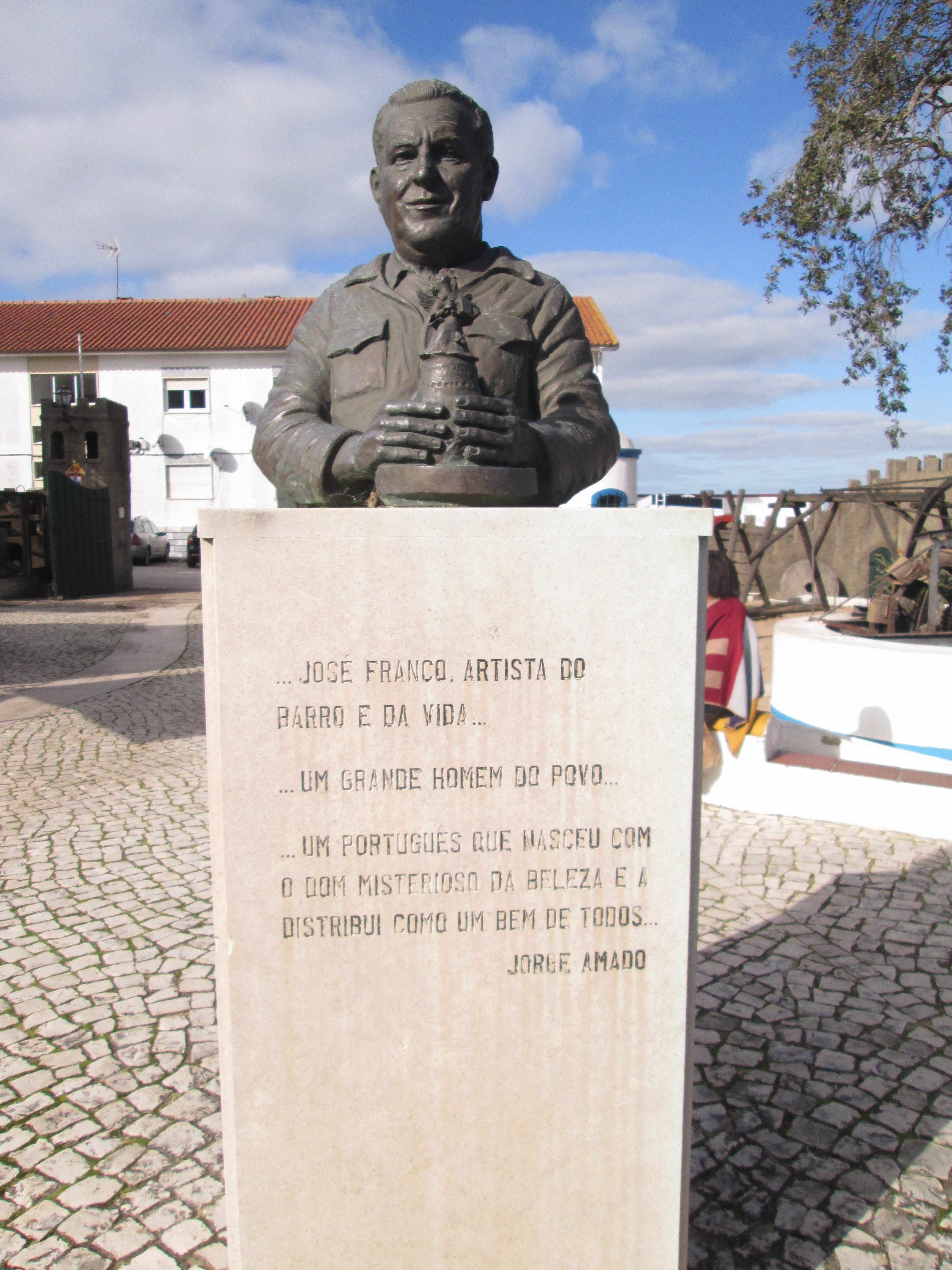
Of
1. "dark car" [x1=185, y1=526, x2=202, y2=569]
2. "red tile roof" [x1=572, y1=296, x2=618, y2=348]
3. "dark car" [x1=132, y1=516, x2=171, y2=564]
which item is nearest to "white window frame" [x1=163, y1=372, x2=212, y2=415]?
"dark car" [x1=132, y1=516, x2=171, y2=564]

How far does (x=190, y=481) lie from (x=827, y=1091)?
33.4 metres

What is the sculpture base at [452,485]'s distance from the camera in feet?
6.79

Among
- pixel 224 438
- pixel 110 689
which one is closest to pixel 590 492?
pixel 110 689

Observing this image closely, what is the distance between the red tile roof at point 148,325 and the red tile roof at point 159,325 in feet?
0.12

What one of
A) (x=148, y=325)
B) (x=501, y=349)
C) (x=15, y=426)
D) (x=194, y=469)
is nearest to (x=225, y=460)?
(x=194, y=469)

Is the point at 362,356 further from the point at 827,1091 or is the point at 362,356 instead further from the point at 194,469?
the point at 194,469

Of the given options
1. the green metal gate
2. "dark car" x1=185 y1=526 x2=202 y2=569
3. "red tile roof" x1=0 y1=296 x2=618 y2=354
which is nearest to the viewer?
the green metal gate

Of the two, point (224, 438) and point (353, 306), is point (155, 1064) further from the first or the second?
point (224, 438)

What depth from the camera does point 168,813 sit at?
600cm

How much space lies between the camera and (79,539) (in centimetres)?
1923

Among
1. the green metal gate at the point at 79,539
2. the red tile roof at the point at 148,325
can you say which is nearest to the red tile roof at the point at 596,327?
the red tile roof at the point at 148,325

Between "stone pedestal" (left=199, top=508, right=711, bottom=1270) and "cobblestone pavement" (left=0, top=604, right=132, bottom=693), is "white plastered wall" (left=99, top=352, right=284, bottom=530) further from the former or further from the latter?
"stone pedestal" (left=199, top=508, right=711, bottom=1270)

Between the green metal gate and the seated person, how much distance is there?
52.4 ft

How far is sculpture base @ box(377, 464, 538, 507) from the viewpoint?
2070 mm
